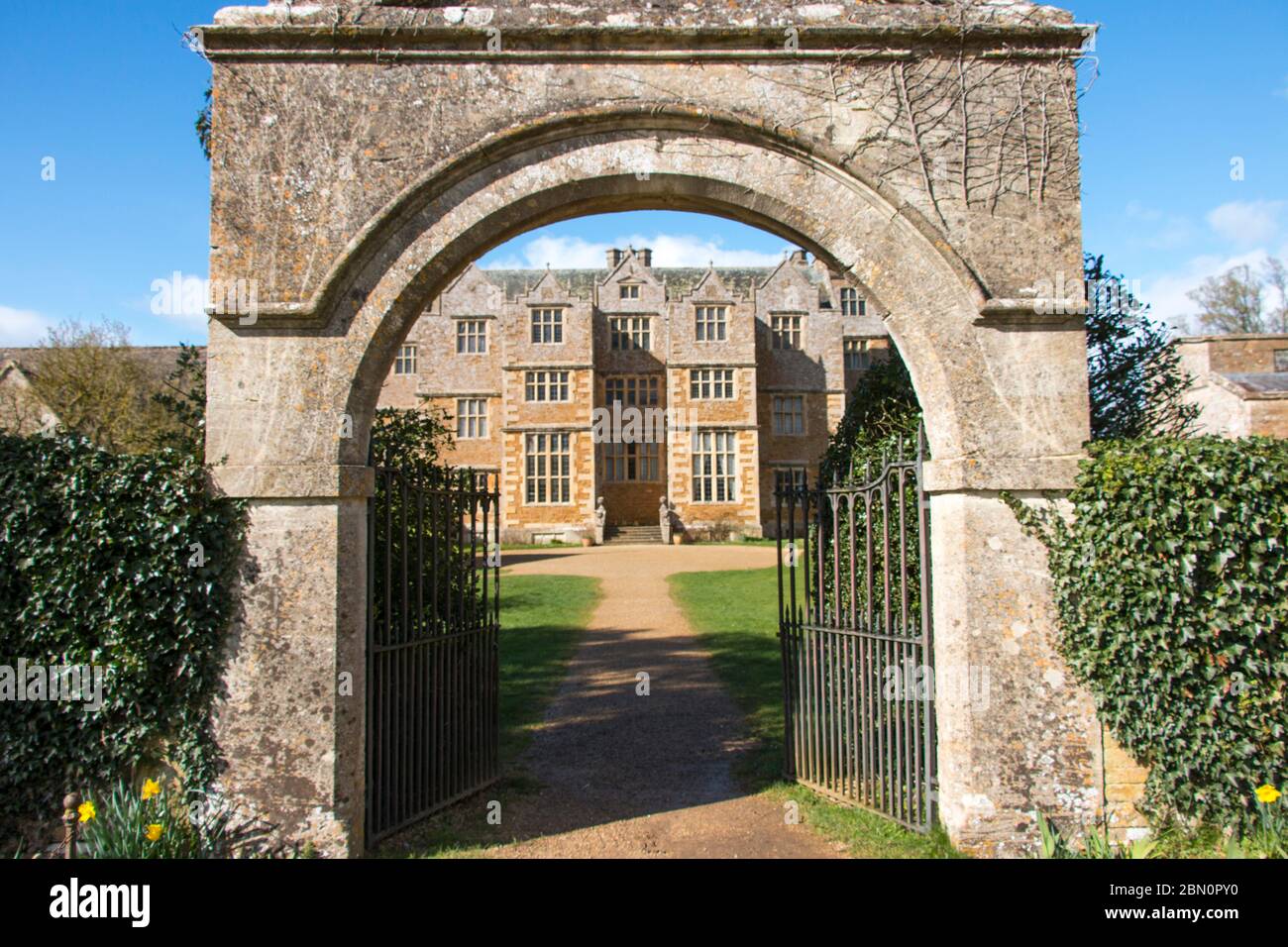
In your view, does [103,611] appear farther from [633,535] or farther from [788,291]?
[788,291]

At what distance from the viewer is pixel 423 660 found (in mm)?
5762

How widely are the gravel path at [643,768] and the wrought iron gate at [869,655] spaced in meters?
0.54

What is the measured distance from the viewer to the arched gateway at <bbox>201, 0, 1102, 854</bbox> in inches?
195

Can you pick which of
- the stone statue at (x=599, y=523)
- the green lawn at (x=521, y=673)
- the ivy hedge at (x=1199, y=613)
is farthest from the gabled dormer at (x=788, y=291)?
the ivy hedge at (x=1199, y=613)

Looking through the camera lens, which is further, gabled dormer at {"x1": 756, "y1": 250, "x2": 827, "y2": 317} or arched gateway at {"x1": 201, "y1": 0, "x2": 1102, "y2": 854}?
gabled dormer at {"x1": 756, "y1": 250, "x2": 827, "y2": 317}

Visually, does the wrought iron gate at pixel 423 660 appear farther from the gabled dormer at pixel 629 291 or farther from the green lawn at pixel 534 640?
the gabled dormer at pixel 629 291

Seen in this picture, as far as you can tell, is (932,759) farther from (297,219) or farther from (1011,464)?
(297,219)

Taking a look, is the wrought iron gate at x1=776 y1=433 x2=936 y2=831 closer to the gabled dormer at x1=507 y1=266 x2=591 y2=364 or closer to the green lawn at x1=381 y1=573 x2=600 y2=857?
the green lawn at x1=381 y1=573 x2=600 y2=857

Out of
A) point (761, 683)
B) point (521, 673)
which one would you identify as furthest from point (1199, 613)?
point (521, 673)

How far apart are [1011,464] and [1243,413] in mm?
16551

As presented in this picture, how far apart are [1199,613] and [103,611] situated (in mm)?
5803

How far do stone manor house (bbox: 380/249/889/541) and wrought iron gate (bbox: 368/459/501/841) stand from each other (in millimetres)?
25694

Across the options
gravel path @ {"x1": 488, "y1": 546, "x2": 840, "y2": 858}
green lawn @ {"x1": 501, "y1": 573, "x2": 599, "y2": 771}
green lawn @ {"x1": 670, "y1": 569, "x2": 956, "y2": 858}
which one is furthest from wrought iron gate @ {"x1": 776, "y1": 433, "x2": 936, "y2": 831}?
green lawn @ {"x1": 501, "y1": 573, "x2": 599, "y2": 771}

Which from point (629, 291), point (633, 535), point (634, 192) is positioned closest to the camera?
point (634, 192)
